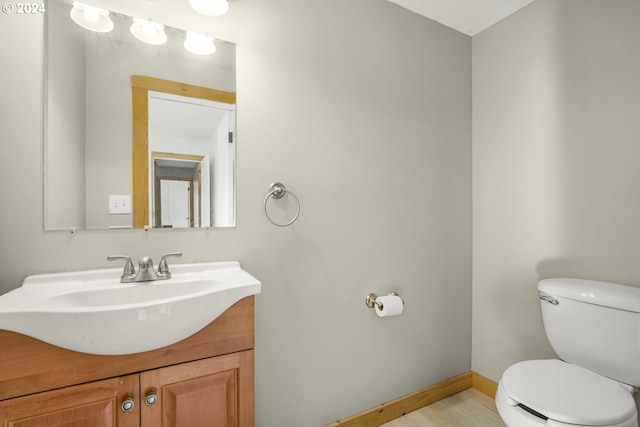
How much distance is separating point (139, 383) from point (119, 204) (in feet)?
2.11

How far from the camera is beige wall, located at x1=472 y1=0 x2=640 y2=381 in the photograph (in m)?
1.41

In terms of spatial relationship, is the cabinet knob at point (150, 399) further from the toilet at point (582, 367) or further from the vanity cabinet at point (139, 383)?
the toilet at point (582, 367)

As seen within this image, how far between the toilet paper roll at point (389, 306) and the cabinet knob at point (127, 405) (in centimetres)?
112

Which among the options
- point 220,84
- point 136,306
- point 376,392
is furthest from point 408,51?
point 376,392

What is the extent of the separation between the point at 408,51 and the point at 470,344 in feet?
6.38

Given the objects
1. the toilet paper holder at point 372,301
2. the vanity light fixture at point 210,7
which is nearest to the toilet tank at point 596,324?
the toilet paper holder at point 372,301

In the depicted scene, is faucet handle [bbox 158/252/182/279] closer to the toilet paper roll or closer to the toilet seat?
the toilet paper roll

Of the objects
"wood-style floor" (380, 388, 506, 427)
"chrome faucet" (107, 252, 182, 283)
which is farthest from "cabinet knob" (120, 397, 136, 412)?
"wood-style floor" (380, 388, 506, 427)

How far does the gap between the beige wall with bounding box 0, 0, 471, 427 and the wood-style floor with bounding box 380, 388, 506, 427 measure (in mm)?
149

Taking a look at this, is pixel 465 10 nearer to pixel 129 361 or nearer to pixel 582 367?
pixel 582 367

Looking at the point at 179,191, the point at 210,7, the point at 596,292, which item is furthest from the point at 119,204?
the point at 596,292

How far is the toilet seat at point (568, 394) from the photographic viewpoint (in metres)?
0.99

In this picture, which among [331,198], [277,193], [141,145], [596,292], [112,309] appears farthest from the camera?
[331,198]

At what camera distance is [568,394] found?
3.63 feet
